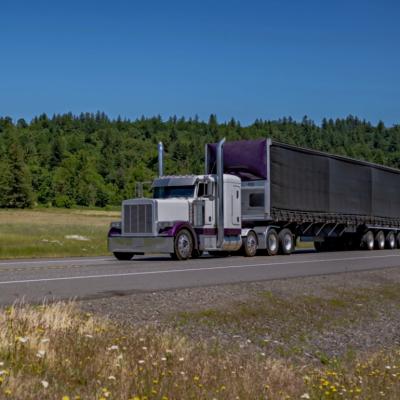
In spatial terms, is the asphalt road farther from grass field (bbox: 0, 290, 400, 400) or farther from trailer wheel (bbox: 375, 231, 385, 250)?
trailer wheel (bbox: 375, 231, 385, 250)

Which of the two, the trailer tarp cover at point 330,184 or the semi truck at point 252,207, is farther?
the trailer tarp cover at point 330,184

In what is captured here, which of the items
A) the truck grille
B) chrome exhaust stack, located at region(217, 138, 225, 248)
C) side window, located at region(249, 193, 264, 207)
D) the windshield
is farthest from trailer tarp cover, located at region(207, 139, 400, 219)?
the truck grille

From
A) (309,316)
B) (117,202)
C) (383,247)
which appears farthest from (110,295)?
(117,202)

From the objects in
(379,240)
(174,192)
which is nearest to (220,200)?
Result: (174,192)

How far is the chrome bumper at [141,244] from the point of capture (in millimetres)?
22594

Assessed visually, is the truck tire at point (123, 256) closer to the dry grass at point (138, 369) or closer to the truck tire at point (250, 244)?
the truck tire at point (250, 244)

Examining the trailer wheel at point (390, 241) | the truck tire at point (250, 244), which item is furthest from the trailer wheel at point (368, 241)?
the truck tire at point (250, 244)

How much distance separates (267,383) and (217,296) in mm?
5865

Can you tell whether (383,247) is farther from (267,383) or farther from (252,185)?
(267,383)

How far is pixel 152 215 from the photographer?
23062 millimetres

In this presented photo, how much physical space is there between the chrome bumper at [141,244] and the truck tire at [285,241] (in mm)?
6844

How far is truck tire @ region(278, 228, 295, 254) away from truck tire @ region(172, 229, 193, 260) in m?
5.68

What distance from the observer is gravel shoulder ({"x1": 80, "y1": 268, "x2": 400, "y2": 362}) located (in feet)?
33.7

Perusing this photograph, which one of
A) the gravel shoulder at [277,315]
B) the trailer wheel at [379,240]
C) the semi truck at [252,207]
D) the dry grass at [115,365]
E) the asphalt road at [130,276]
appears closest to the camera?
the dry grass at [115,365]
